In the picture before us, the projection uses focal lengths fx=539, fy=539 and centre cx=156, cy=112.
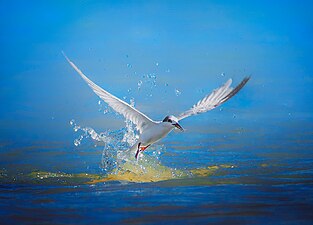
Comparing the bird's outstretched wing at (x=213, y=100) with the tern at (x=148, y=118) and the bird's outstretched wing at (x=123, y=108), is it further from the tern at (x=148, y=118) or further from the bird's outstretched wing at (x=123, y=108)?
the bird's outstretched wing at (x=123, y=108)

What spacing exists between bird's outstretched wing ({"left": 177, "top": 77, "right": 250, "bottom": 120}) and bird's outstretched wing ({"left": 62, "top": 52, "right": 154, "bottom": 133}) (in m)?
0.49

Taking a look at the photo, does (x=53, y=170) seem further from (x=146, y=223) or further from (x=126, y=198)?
(x=146, y=223)

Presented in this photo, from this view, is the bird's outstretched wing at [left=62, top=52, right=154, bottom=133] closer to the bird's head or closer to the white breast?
the white breast

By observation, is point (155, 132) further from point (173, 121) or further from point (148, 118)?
point (173, 121)

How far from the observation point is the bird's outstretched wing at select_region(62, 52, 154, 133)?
20.3 feet

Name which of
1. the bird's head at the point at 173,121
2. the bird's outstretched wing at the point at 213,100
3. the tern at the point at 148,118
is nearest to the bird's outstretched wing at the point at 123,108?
the tern at the point at 148,118

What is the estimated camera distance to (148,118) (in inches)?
260

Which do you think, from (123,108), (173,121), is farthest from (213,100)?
(123,108)

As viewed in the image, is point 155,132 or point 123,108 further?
point 155,132

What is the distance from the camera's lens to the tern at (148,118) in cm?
625

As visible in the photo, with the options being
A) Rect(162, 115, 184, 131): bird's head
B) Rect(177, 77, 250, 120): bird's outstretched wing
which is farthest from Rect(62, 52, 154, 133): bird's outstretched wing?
Rect(177, 77, 250, 120): bird's outstretched wing

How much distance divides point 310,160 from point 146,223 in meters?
4.38

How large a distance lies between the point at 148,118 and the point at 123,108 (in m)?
0.35

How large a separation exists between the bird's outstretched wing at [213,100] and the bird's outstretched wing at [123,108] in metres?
0.49
